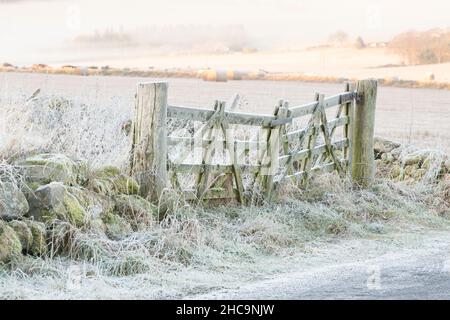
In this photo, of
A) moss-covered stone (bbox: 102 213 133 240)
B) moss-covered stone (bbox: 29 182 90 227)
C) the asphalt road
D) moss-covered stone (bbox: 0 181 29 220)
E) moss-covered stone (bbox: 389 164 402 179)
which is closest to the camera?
the asphalt road

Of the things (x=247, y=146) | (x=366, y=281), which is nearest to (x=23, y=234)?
(x=366, y=281)

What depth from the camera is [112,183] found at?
32.9ft

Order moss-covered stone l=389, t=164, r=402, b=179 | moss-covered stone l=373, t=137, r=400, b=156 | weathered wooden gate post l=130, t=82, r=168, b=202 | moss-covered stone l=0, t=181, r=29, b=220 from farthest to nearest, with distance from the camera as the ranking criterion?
1. moss-covered stone l=373, t=137, r=400, b=156
2. moss-covered stone l=389, t=164, r=402, b=179
3. weathered wooden gate post l=130, t=82, r=168, b=202
4. moss-covered stone l=0, t=181, r=29, b=220

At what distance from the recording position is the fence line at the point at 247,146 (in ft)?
33.8

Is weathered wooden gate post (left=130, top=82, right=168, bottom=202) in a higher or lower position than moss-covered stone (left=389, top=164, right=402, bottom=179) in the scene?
higher

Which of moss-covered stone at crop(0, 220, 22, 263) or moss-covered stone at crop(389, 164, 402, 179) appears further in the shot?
moss-covered stone at crop(389, 164, 402, 179)

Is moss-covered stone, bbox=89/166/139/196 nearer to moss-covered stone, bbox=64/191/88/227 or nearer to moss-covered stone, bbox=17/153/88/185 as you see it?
moss-covered stone, bbox=17/153/88/185

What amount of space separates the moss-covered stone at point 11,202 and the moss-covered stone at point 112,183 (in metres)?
1.09

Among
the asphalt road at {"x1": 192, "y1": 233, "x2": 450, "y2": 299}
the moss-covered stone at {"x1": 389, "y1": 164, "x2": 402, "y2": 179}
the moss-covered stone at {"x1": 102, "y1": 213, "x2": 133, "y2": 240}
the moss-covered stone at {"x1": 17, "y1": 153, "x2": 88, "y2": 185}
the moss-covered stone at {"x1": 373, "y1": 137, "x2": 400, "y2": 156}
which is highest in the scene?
Result: the moss-covered stone at {"x1": 17, "y1": 153, "x2": 88, "y2": 185}

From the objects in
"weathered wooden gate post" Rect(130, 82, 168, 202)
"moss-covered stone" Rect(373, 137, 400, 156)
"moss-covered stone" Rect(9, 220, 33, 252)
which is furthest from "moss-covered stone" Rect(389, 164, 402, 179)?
"moss-covered stone" Rect(9, 220, 33, 252)

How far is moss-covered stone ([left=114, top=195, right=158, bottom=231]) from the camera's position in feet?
32.0

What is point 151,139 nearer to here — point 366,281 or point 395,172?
point 366,281
